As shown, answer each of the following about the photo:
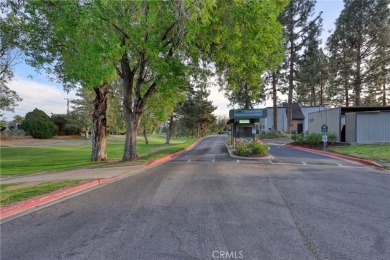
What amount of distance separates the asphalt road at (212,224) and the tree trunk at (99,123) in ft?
35.8

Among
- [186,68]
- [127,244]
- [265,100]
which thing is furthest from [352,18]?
[127,244]

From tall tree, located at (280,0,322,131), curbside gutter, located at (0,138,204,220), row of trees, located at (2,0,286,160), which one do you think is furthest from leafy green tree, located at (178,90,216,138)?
curbside gutter, located at (0,138,204,220)

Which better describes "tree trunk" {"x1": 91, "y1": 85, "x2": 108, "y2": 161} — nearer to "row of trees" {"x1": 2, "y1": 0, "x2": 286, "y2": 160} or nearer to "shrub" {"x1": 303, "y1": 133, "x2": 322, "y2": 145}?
"row of trees" {"x1": 2, "y1": 0, "x2": 286, "y2": 160}

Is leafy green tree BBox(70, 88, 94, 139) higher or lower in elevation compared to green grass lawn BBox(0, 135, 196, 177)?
higher

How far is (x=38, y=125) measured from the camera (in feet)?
159

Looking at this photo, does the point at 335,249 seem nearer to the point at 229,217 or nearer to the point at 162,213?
the point at 229,217

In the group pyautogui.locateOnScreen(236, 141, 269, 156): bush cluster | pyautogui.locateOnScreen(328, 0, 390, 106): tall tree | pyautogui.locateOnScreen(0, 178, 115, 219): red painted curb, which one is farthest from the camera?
pyautogui.locateOnScreen(328, 0, 390, 106): tall tree

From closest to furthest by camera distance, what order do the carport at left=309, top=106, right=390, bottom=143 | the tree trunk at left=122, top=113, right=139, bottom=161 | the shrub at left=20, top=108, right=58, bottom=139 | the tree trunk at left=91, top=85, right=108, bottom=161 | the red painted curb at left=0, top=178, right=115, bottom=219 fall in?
the red painted curb at left=0, top=178, right=115, bottom=219
the tree trunk at left=122, top=113, right=139, bottom=161
the tree trunk at left=91, top=85, right=108, bottom=161
the carport at left=309, top=106, right=390, bottom=143
the shrub at left=20, top=108, right=58, bottom=139

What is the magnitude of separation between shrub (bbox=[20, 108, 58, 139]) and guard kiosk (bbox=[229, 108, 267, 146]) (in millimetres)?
45637

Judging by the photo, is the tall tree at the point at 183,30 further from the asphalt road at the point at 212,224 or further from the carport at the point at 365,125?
the carport at the point at 365,125

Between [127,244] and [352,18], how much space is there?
39.1 meters

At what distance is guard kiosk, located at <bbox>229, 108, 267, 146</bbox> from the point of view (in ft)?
56.9

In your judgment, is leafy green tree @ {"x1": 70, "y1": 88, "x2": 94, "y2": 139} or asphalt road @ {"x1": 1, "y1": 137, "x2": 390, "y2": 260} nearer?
asphalt road @ {"x1": 1, "y1": 137, "x2": 390, "y2": 260}

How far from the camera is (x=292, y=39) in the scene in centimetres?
3478
